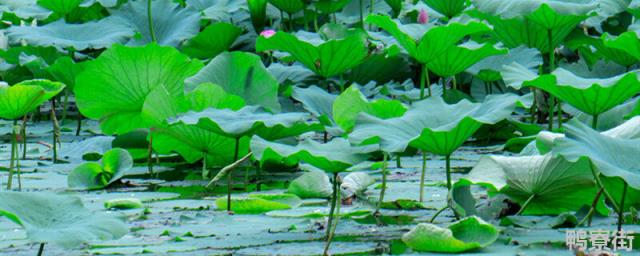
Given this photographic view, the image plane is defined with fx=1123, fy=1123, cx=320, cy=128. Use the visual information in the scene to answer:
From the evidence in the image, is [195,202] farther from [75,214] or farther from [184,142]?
[75,214]

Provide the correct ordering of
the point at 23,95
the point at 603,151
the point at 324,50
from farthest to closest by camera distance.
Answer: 1. the point at 324,50
2. the point at 23,95
3. the point at 603,151

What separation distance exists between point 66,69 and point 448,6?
57.5 inches

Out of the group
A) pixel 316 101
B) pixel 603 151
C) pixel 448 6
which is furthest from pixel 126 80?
pixel 448 6

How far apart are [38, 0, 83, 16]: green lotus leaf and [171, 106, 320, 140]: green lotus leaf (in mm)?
2405

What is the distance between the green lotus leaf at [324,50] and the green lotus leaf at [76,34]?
0.96 metres

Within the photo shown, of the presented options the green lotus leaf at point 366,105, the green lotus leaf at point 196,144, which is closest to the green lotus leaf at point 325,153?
the green lotus leaf at point 366,105

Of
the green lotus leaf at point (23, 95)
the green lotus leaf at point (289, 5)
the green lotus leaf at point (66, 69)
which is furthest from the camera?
the green lotus leaf at point (289, 5)

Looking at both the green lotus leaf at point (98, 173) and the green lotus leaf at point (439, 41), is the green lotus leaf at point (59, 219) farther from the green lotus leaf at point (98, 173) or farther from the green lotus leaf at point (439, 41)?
the green lotus leaf at point (439, 41)

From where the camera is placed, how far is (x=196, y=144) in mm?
2732

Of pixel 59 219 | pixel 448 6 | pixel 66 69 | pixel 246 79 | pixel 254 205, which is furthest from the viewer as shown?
pixel 448 6

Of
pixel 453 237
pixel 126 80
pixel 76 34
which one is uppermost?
pixel 76 34

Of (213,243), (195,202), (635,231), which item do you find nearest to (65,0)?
(195,202)

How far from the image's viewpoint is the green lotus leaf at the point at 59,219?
62.7 inches

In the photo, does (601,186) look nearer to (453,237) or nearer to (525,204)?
(525,204)
